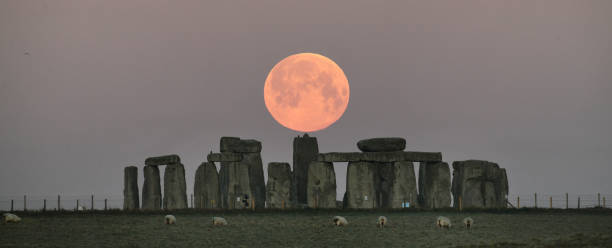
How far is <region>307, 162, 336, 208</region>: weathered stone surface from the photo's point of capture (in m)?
52.2

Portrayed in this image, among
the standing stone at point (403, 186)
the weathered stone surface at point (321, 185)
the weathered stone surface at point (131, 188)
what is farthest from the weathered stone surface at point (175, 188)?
the standing stone at point (403, 186)

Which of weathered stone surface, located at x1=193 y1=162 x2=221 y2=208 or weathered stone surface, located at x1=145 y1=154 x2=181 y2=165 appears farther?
weathered stone surface, located at x1=145 y1=154 x2=181 y2=165

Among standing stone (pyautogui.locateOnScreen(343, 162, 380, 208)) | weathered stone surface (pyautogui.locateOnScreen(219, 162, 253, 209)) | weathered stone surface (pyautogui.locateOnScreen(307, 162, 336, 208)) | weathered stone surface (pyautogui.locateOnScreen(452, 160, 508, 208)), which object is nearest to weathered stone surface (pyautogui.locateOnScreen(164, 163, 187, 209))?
weathered stone surface (pyautogui.locateOnScreen(219, 162, 253, 209))

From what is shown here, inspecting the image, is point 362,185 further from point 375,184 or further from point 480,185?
point 480,185

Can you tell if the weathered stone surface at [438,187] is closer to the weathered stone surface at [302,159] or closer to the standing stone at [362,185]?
the standing stone at [362,185]

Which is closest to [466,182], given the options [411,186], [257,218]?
[411,186]

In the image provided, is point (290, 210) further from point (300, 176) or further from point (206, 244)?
point (206, 244)

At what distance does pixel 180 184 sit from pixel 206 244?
2290 centimetres

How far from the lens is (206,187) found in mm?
53938

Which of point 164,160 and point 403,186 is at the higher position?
point 164,160

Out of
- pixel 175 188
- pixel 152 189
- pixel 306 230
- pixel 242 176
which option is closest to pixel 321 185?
pixel 242 176

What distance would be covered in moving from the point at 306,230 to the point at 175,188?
18249 mm

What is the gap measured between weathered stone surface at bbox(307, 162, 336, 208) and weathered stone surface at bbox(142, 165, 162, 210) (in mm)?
9243

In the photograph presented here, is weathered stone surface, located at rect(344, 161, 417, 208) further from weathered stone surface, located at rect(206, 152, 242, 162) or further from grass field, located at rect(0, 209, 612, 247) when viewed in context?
weathered stone surface, located at rect(206, 152, 242, 162)
